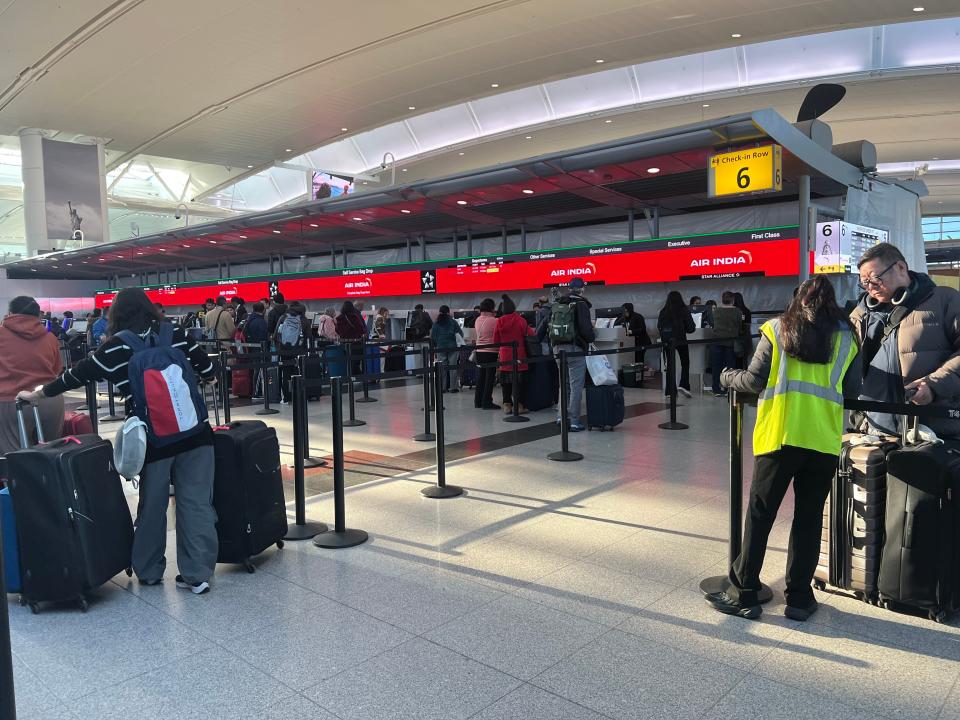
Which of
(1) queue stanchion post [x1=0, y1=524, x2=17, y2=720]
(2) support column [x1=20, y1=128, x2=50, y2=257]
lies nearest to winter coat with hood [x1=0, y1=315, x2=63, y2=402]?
(1) queue stanchion post [x1=0, y1=524, x2=17, y2=720]

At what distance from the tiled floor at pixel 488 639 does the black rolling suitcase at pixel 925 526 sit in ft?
0.52

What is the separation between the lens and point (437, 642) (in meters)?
3.03

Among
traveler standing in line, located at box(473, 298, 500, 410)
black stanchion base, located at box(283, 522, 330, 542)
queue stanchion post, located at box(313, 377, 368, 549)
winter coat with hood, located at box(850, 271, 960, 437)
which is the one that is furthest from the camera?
traveler standing in line, located at box(473, 298, 500, 410)

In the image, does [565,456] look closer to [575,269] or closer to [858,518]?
[858,518]

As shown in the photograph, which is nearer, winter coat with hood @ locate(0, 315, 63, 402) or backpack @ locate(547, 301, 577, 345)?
winter coat with hood @ locate(0, 315, 63, 402)

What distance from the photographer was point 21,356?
535cm

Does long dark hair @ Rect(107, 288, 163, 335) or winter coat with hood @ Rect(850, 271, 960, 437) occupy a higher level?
long dark hair @ Rect(107, 288, 163, 335)

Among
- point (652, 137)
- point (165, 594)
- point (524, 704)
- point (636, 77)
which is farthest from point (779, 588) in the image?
point (636, 77)

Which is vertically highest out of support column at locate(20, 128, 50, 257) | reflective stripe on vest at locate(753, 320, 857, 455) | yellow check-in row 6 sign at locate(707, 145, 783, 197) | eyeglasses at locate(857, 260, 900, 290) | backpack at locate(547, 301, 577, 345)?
support column at locate(20, 128, 50, 257)

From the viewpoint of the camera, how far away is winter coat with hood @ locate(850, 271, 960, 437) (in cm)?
320

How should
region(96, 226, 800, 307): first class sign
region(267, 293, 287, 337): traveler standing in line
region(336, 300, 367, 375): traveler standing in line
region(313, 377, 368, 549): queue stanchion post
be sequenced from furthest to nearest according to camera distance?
region(267, 293, 287, 337): traveler standing in line < region(336, 300, 367, 375): traveler standing in line < region(96, 226, 800, 307): first class sign < region(313, 377, 368, 549): queue stanchion post

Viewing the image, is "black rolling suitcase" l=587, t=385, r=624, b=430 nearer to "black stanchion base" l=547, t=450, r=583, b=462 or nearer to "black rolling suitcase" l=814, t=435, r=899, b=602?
"black stanchion base" l=547, t=450, r=583, b=462

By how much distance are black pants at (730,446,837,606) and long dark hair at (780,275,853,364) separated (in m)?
0.44

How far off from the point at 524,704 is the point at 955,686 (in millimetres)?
1628
